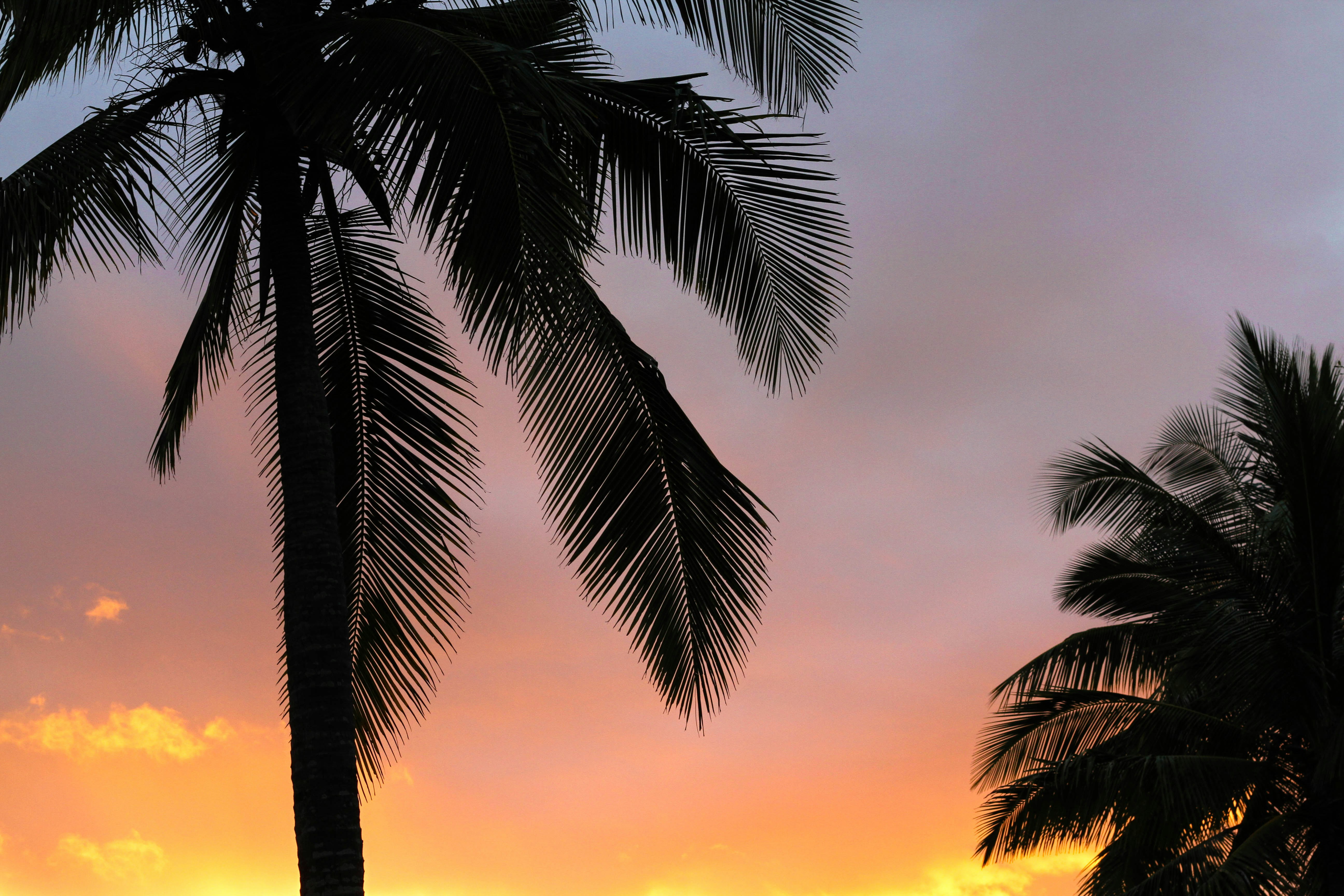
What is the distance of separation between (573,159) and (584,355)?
3.81 feet

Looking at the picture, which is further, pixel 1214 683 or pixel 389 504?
pixel 1214 683

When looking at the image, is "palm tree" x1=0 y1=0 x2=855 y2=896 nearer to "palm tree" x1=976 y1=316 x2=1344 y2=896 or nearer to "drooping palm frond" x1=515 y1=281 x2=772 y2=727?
"drooping palm frond" x1=515 y1=281 x2=772 y2=727

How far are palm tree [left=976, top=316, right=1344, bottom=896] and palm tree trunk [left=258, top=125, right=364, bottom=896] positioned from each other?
9580mm

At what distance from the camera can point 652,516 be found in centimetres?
686

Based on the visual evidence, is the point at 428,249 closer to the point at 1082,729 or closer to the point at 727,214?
the point at 727,214

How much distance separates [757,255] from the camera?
7590 millimetres

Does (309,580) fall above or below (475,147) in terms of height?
below

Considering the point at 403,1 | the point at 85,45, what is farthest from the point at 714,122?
the point at 85,45

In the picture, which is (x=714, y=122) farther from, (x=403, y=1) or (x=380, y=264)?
(x=380, y=264)

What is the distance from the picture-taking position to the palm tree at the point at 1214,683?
12031mm

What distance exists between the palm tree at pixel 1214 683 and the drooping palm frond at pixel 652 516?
7.51 m

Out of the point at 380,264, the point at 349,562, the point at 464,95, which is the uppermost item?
the point at 380,264

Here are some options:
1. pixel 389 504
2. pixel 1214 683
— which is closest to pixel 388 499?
pixel 389 504

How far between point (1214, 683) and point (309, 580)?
398 inches
